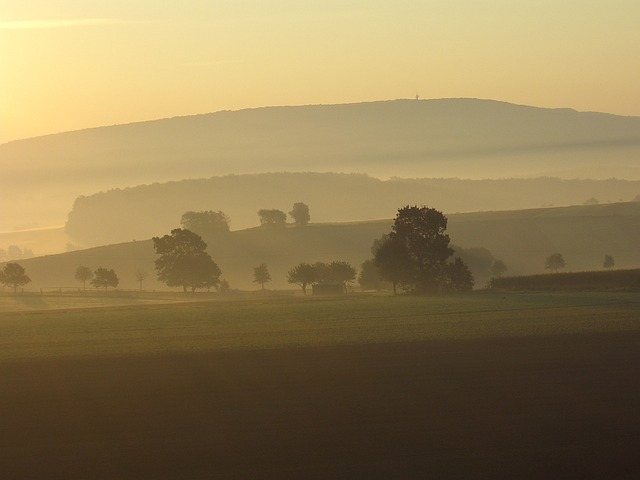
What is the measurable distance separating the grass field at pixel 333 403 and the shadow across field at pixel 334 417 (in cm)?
6

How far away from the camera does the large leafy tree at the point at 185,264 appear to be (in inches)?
4619

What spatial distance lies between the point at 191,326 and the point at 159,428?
33.1 meters

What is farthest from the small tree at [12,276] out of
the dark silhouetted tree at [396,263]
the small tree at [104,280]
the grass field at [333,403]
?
the grass field at [333,403]

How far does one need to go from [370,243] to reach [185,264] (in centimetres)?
4669

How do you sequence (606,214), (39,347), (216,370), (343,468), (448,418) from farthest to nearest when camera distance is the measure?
(606,214) < (39,347) < (216,370) < (448,418) < (343,468)

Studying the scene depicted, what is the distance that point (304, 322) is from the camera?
183 ft

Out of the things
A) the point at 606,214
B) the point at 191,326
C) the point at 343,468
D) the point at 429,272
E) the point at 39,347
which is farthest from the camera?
the point at 606,214

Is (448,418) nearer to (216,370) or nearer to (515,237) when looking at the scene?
(216,370)

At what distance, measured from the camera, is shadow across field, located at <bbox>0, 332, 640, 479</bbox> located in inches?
793

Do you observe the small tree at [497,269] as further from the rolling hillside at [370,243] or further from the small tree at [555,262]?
the small tree at [555,262]

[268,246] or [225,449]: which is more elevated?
[268,246]

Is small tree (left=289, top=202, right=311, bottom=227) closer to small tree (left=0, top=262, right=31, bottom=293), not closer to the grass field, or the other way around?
small tree (left=0, top=262, right=31, bottom=293)

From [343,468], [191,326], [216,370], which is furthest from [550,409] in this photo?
[191,326]

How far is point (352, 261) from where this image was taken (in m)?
149
